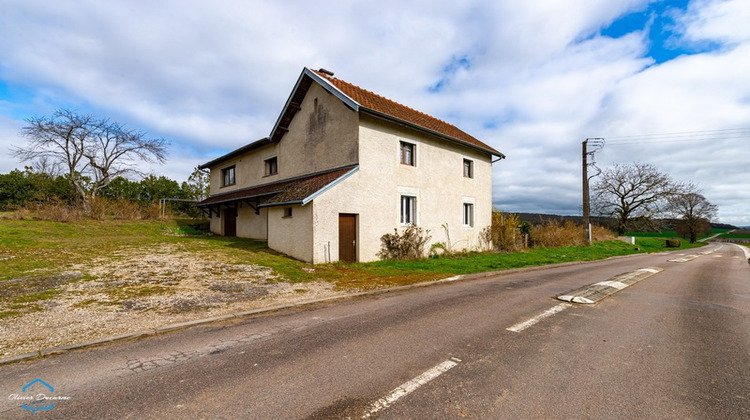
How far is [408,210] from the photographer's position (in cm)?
1455

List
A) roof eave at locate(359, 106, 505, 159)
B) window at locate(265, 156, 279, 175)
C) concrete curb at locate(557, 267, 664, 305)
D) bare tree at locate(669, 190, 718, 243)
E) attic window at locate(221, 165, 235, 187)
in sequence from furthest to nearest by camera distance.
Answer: bare tree at locate(669, 190, 718, 243) → attic window at locate(221, 165, 235, 187) → window at locate(265, 156, 279, 175) → roof eave at locate(359, 106, 505, 159) → concrete curb at locate(557, 267, 664, 305)

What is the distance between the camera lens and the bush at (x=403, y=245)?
13.3m

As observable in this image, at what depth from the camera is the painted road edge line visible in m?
2.74

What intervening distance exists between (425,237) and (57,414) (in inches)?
520

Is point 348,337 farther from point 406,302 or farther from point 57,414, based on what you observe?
point 57,414

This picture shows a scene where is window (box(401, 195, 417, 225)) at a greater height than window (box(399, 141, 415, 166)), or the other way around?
window (box(399, 141, 415, 166))

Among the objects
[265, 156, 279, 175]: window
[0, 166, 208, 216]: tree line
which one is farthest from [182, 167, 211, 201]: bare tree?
[265, 156, 279, 175]: window

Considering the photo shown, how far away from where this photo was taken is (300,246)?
12000 mm

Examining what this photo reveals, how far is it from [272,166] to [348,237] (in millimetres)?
Answer: 9028

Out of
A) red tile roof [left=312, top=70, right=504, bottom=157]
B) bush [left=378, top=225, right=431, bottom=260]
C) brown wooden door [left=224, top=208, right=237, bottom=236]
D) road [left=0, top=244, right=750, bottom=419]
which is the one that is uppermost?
red tile roof [left=312, top=70, right=504, bottom=157]

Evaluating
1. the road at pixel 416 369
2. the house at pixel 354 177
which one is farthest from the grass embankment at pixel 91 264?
the road at pixel 416 369

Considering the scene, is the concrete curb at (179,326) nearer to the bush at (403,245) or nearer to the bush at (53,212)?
the bush at (403,245)

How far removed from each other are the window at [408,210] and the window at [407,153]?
1675 millimetres

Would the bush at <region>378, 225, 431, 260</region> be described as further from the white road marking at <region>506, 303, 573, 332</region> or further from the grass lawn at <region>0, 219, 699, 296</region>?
the white road marking at <region>506, 303, 573, 332</region>
